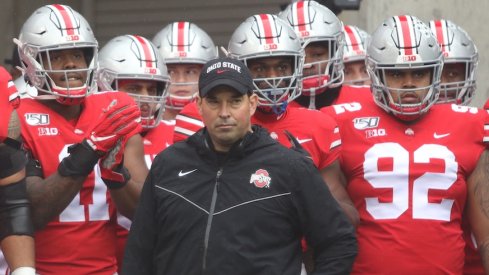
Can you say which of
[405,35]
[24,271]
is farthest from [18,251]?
[405,35]

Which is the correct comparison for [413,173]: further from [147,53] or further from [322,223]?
[147,53]

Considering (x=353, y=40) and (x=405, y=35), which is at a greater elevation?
(x=405, y=35)

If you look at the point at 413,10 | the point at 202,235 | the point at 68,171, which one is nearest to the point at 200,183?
the point at 202,235

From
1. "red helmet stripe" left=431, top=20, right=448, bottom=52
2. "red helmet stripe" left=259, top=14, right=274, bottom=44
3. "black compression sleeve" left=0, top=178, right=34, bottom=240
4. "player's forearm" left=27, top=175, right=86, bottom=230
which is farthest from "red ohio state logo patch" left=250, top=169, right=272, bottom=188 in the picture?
"red helmet stripe" left=431, top=20, right=448, bottom=52

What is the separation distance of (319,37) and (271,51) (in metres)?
1.15

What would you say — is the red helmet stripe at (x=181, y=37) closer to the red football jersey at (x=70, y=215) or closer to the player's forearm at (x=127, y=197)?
the red football jersey at (x=70, y=215)

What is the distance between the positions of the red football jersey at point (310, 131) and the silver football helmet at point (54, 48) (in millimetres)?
812

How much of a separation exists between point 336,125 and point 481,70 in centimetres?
470

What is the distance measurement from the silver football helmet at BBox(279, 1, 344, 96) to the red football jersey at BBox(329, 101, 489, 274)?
0.97 metres

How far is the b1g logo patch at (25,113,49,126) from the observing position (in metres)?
6.14

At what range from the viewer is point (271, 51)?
6449mm

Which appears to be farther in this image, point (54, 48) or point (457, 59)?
point (457, 59)

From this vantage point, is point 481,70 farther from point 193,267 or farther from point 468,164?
point 193,267

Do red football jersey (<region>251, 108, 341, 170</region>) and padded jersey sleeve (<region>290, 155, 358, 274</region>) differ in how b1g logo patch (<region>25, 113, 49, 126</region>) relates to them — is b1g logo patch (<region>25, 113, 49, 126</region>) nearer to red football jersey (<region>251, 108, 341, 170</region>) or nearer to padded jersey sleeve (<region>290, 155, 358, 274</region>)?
red football jersey (<region>251, 108, 341, 170</region>)
